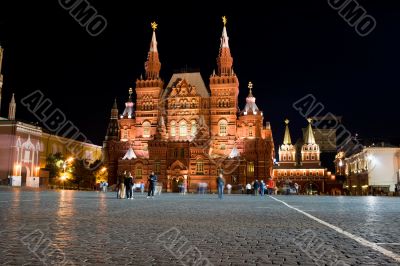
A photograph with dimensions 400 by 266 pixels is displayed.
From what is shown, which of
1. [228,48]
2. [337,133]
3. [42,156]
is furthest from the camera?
[337,133]

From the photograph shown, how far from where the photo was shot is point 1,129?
65.8 metres

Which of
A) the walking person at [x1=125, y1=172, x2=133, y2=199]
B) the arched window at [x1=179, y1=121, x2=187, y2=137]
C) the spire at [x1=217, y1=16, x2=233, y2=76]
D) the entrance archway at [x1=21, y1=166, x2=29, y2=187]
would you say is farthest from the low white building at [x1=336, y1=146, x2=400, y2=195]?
the entrance archway at [x1=21, y1=166, x2=29, y2=187]

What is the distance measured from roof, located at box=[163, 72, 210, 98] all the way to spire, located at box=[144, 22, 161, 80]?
121 inches

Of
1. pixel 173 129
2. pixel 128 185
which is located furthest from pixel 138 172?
pixel 128 185

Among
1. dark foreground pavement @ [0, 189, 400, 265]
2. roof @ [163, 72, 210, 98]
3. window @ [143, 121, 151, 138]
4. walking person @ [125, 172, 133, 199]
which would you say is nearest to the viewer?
dark foreground pavement @ [0, 189, 400, 265]

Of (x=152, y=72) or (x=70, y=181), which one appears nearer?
(x=152, y=72)

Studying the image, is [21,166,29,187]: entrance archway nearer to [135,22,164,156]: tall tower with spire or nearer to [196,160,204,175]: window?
[135,22,164,156]: tall tower with spire

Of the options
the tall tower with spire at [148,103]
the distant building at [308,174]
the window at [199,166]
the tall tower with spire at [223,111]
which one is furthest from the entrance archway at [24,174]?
the distant building at [308,174]

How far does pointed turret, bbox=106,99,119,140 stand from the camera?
79.6m

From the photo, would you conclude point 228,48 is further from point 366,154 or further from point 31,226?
point 31,226

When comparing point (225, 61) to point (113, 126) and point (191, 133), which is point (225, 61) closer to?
point (191, 133)

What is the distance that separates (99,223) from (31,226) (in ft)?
5.13

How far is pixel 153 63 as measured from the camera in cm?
7206

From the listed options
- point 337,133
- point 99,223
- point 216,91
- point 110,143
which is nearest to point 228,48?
point 216,91
